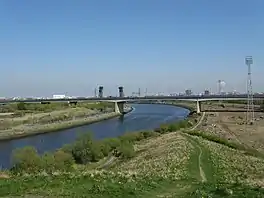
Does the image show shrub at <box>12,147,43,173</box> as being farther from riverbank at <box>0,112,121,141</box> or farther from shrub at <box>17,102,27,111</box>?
shrub at <box>17,102,27,111</box>

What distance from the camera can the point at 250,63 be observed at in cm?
8581

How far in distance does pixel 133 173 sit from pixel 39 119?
9596 cm

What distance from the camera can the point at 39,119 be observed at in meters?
112

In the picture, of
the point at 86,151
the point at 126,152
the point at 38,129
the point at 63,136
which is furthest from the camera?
the point at 38,129

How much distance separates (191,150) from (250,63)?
5203 cm

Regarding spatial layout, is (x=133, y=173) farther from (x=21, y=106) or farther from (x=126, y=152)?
(x=21, y=106)

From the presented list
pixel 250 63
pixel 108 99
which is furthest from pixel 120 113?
pixel 250 63

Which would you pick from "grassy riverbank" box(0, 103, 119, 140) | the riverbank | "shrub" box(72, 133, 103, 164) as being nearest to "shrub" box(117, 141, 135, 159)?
"shrub" box(72, 133, 103, 164)

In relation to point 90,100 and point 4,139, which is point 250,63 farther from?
point 90,100

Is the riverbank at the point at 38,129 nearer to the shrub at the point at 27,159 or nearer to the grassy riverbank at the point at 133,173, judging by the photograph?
the grassy riverbank at the point at 133,173

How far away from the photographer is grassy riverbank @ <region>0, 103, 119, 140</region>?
85963 millimetres

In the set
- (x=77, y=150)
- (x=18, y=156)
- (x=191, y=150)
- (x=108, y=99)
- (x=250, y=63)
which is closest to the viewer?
(x=18, y=156)

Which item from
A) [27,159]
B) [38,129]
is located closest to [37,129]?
[38,129]

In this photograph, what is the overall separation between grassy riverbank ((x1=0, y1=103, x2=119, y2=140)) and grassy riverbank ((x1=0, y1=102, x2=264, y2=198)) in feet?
111
